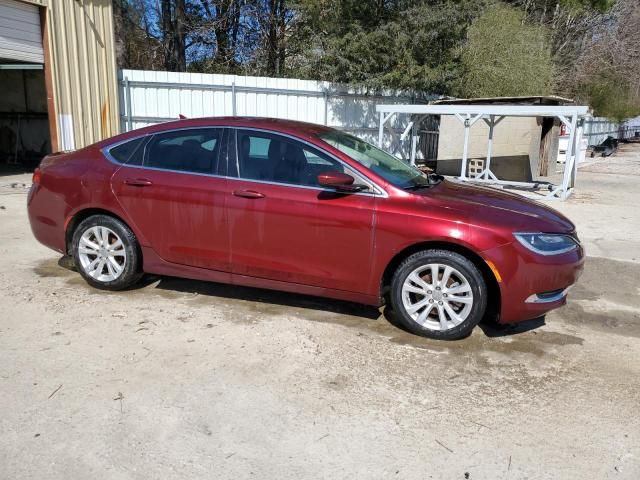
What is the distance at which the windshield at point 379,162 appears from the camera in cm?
439

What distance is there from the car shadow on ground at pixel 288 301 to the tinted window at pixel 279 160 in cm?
114

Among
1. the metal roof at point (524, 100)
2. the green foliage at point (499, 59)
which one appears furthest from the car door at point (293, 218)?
the green foliage at point (499, 59)

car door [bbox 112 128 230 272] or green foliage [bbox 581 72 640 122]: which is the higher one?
green foliage [bbox 581 72 640 122]

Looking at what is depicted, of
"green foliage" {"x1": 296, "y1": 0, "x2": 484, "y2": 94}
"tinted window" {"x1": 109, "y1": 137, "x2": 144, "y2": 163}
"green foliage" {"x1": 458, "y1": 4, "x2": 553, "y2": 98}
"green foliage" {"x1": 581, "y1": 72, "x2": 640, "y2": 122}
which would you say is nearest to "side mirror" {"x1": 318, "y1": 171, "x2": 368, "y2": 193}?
"tinted window" {"x1": 109, "y1": 137, "x2": 144, "y2": 163}

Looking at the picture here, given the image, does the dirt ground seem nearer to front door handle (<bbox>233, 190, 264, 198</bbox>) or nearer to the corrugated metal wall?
front door handle (<bbox>233, 190, 264, 198</bbox>)

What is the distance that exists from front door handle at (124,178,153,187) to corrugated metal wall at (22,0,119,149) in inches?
361

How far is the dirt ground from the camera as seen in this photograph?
8.90ft

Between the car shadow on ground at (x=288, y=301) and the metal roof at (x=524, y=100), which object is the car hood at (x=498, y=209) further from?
the metal roof at (x=524, y=100)

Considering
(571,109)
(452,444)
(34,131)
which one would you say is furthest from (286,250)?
(34,131)

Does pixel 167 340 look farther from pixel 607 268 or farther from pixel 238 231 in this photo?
pixel 607 268

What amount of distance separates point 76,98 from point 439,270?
11.7 m

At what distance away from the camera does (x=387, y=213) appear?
4066 millimetres

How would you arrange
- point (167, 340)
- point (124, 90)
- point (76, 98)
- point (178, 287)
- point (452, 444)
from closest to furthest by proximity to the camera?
point (452, 444) → point (167, 340) → point (178, 287) → point (76, 98) → point (124, 90)

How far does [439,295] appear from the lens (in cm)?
405
